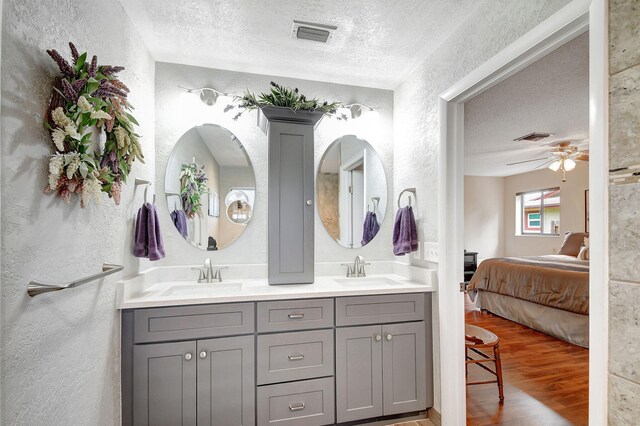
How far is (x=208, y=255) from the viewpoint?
227 centimetres

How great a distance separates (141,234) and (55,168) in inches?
35.0

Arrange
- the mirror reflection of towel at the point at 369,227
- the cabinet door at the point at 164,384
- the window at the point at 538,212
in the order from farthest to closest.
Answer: the window at the point at 538,212 < the mirror reflection of towel at the point at 369,227 < the cabinet door at the point at 164,384

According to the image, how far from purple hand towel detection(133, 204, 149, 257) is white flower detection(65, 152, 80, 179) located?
825mm

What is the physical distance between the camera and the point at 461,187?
1.92 m

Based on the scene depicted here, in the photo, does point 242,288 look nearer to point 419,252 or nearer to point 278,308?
point 278,308

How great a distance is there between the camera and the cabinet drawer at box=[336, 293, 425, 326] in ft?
6.29

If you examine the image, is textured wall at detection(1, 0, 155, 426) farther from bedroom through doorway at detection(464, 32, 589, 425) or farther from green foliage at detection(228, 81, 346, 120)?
bedroom through doorway at detection(464, 32, 589, 425)

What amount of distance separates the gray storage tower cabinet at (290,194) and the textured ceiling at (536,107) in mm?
1698

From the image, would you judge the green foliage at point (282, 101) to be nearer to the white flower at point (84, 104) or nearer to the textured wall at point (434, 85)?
the textured wall at point (434, 85)

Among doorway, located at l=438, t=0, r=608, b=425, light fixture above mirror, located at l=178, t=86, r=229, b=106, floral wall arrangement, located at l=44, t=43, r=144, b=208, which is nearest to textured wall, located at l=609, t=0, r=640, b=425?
doorway, located at l=438, t=0, r=608, b=425

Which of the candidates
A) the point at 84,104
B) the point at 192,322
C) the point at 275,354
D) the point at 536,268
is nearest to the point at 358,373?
the point at 275,354

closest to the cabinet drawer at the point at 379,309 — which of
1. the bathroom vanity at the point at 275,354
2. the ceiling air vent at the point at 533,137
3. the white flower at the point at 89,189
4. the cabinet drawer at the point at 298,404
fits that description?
the bathroom vanity at the point at 275,354

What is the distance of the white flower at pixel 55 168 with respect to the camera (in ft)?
3.32

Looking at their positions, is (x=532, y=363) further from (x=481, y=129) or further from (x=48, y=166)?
(x=48, y=166)
